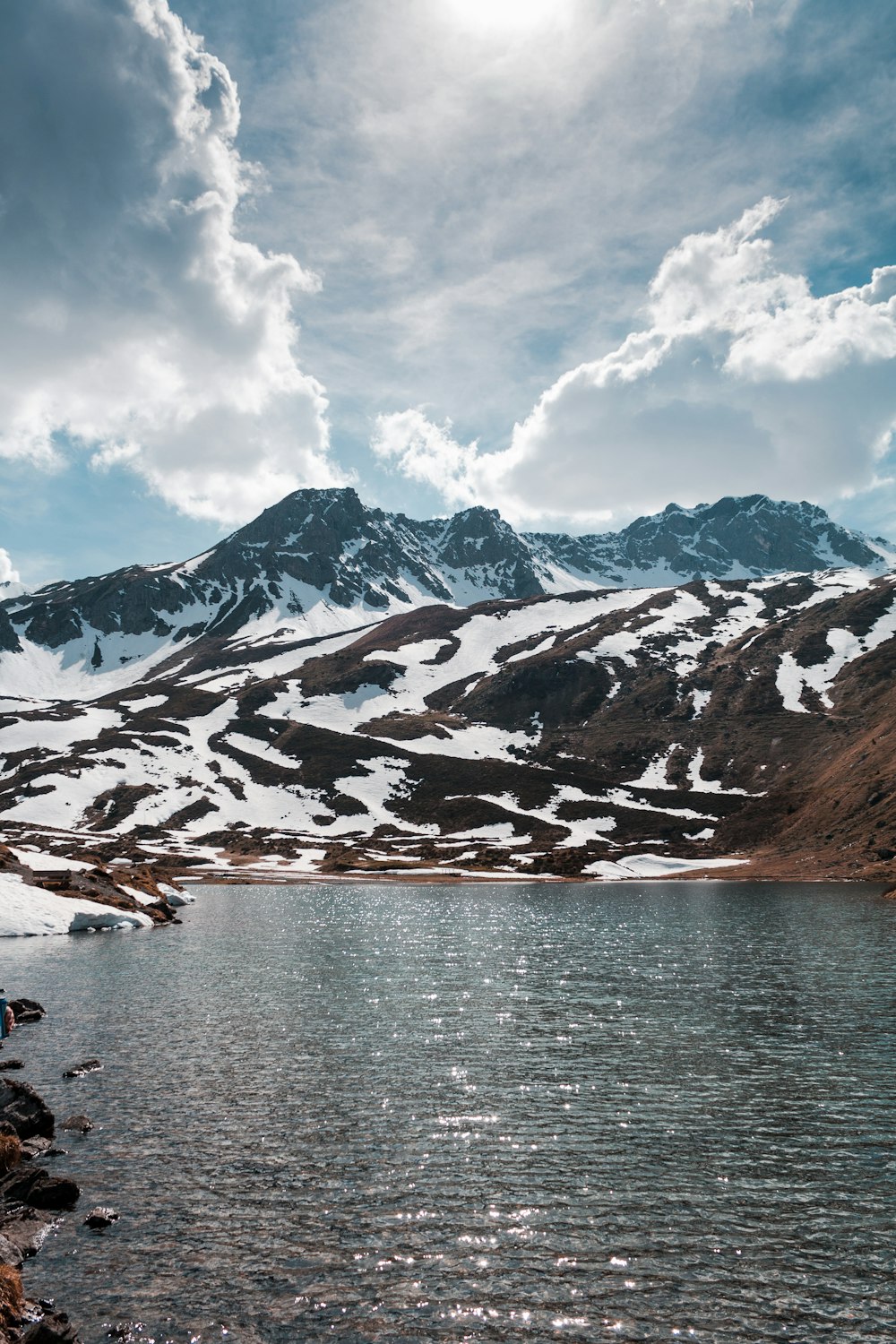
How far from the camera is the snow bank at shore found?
230ft

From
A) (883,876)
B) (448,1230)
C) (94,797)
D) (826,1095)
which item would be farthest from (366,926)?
(94,797)

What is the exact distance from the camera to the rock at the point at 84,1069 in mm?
28500

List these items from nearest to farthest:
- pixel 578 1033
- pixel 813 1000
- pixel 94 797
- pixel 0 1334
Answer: pixel 0 1334
pixel 578 1033
pixel 813 1000
pixel 94 797

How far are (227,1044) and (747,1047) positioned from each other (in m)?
20.5

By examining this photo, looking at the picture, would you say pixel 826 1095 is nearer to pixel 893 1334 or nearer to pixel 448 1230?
pixel 893 1334

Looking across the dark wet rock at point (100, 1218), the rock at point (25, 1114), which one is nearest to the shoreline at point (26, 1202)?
the rock at point (25, 1114)

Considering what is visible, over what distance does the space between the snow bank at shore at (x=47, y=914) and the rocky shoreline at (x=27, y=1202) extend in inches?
1860

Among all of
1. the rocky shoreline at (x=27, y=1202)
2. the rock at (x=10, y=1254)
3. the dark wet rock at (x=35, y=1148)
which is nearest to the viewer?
the rocky shoreline at (x=27, y=1202)

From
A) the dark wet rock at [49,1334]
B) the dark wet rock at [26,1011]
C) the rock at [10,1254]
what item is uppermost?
the dark wet rock at [49,1334]

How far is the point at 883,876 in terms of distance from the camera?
366ft

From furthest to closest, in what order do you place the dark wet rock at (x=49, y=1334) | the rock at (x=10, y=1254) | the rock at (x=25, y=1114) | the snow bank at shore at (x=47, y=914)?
1. the snow bank at shore at (x=47, y=914)
2. the rock at (x=25, y=1114)
3. the rock at (x=10, y=1254)
4. the dark wet rock at (x=49, y=1334)

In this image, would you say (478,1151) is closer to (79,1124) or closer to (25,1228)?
(25,1228)

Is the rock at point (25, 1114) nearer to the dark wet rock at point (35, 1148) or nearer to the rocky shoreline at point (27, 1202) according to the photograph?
the rocky shoreline at point (27, 1202)

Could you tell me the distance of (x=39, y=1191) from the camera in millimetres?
18875
